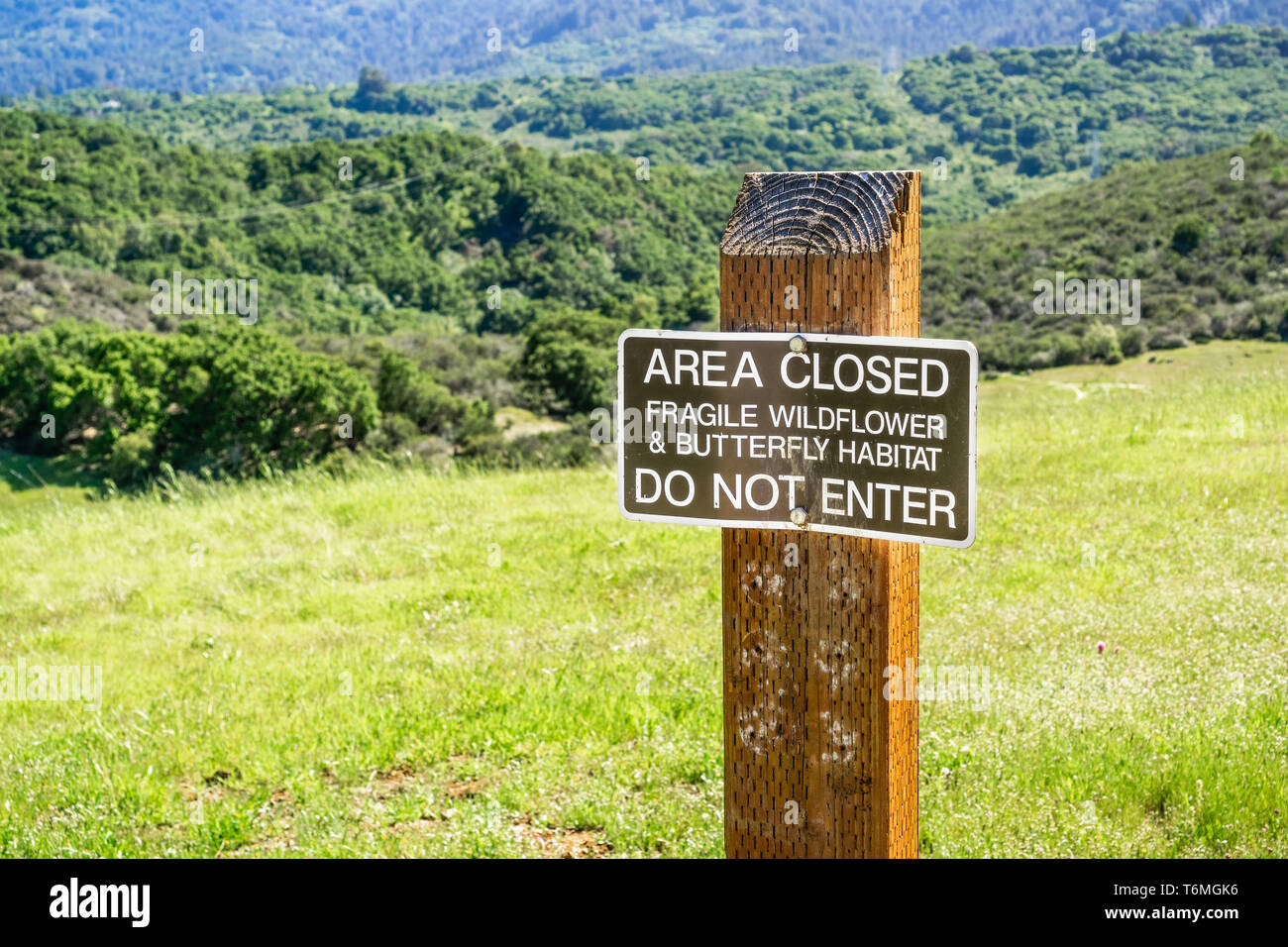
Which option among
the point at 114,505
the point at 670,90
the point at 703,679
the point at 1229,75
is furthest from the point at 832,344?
the point at 670,90

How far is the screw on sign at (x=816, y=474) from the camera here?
6.11 ft

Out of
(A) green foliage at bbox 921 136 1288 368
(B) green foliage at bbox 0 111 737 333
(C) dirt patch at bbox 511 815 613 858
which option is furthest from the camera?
(B) green foliage at bbox 0 111 737 333

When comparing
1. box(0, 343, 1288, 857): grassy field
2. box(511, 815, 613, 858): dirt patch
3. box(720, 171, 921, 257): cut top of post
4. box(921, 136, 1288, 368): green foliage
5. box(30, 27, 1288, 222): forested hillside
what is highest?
box(30, 27, 1288, 222): forested hillside

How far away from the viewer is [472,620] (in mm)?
5426

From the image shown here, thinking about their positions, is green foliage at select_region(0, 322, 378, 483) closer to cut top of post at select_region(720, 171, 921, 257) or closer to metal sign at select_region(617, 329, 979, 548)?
metal sign at select_region(617, 329, 979, 548)

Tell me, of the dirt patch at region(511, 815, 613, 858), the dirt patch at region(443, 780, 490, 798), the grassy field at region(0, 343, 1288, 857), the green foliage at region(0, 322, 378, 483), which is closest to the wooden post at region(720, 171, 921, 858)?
the grassy field at region(0, 343, 1288, 857)

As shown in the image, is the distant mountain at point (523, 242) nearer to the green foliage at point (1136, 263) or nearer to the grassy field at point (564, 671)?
the green foliage at point (1136, 263)

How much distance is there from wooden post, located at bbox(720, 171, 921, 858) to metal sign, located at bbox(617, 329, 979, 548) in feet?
0.15

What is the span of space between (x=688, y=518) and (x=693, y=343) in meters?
0.30

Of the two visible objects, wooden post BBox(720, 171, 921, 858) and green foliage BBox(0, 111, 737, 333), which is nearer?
wooden post BBox(720, 171, 921, 858)

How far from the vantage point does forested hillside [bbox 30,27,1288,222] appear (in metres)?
69.9

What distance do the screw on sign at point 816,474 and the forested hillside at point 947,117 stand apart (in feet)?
187

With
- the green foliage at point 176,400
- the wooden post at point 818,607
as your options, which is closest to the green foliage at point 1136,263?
the green foliage at point 176,400

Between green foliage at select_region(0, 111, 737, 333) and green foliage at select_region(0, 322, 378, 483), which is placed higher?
green foliage at select_region(0, 111, 737, 333)
